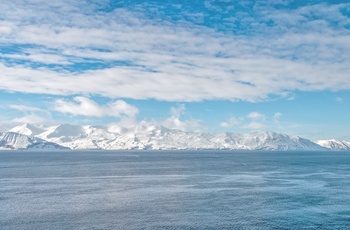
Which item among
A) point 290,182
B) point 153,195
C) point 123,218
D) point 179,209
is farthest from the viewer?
point 290,182

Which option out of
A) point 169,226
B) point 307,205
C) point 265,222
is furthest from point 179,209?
point 307,205

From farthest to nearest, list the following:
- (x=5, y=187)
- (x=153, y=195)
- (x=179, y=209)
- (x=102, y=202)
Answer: (x=5, y=187) < (x=153, y=195) < (x=102, y=202) < (x=179, y=209)

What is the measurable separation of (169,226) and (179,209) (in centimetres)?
1772

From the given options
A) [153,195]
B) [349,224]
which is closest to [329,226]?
[349,224]

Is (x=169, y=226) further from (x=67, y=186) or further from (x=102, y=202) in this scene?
(x=67, y=186)

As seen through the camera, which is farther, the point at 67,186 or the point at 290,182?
the point at 290,182

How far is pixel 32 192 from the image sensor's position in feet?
427

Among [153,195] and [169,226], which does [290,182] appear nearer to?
[153,195]

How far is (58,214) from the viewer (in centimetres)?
9481

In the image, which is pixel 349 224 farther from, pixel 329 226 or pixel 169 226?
pixel 169 226

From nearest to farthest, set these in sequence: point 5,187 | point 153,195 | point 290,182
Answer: point 153,195 → point 5,187 → point 290,182

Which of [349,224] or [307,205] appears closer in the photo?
[349,224]

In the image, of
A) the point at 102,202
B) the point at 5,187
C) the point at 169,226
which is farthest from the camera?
the point at 5,187

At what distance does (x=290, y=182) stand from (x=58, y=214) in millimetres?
109456
